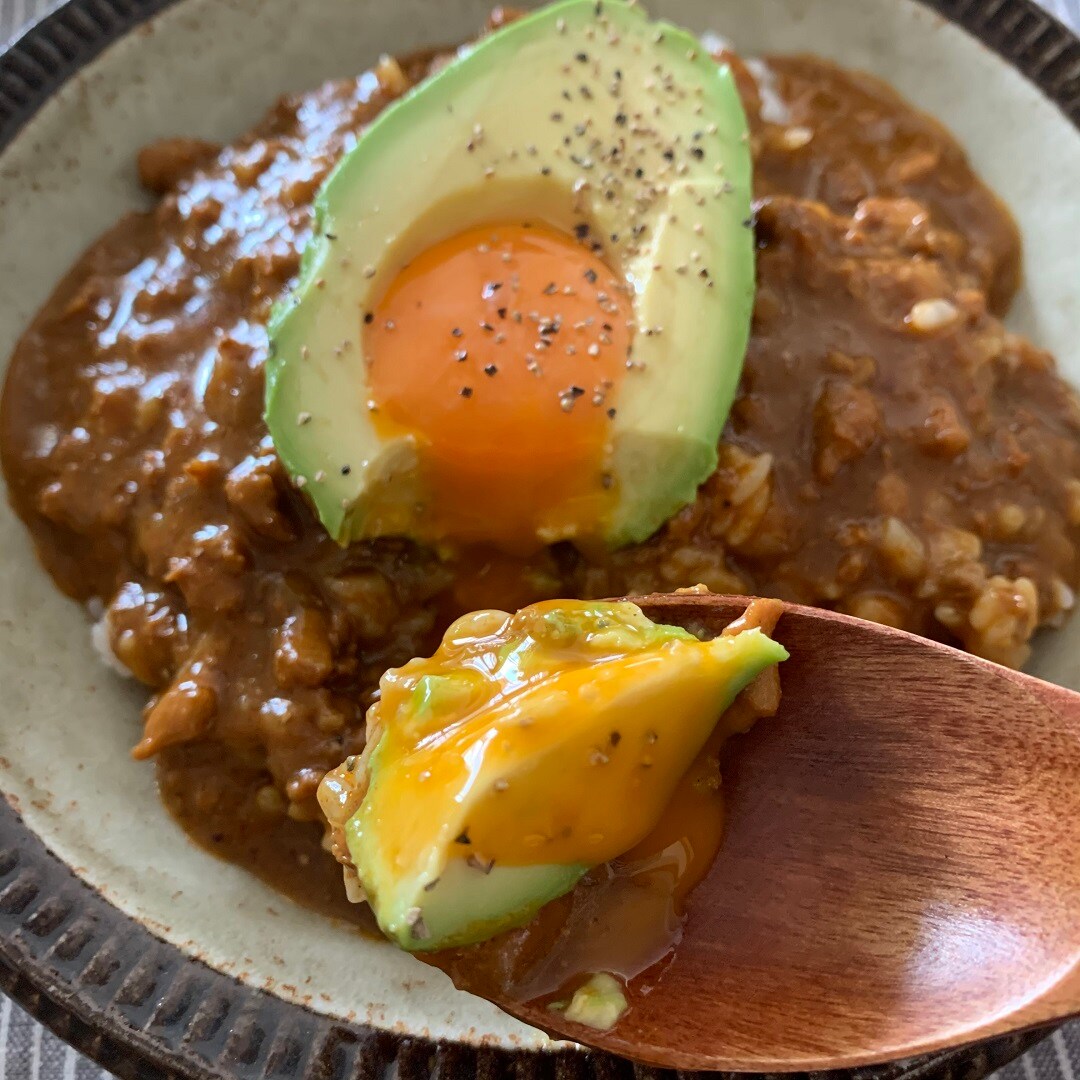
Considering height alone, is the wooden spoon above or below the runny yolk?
below

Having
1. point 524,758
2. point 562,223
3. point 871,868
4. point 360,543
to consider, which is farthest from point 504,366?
point 871,868

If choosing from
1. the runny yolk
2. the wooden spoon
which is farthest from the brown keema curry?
the wooden spoon

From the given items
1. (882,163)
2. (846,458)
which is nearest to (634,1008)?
(846,458)

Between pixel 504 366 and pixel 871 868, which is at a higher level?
pixel 504 366

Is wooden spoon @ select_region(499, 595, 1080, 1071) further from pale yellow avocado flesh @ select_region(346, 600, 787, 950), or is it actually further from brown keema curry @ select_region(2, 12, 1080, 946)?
brown keema curry @ select_region(2, 12, 1080, 946)

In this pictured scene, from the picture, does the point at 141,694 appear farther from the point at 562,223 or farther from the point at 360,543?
the point at 562,223

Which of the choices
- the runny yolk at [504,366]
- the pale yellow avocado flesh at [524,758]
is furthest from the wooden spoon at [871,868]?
the runny yolk at [504,366]
